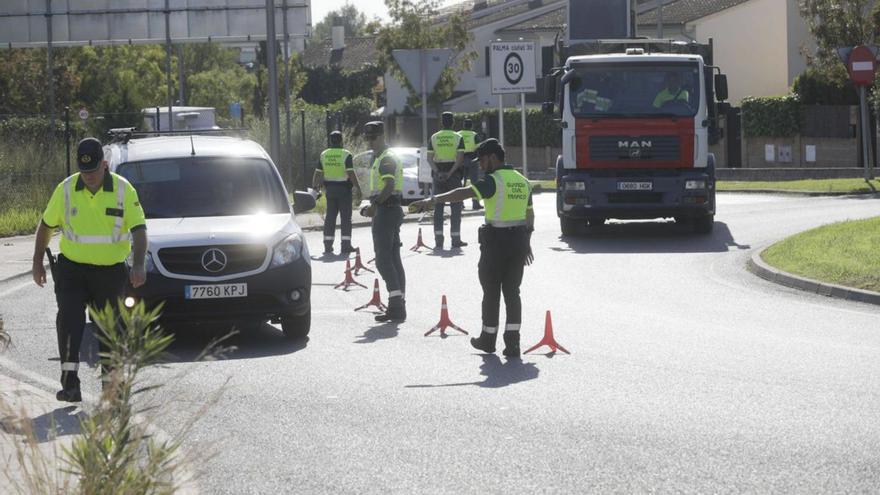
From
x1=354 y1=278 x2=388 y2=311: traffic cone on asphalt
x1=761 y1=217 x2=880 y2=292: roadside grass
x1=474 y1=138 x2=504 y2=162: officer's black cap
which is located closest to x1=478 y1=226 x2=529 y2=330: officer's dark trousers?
x1=474 y1=138 x2=504 y2=162: officer's black cap

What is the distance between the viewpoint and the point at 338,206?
23109mm

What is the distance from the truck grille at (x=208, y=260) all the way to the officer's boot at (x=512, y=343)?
225cm

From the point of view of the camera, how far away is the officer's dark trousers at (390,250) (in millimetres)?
15211

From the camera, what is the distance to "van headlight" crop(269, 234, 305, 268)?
13.6 meters

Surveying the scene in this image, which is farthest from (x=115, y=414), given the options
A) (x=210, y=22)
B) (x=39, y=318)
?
(x=210, y=22)

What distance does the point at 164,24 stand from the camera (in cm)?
4278

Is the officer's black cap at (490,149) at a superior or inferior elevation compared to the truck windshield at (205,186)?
superior

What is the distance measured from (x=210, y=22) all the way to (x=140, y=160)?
28.4 m

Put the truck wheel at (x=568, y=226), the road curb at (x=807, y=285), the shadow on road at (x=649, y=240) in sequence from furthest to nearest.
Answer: the truck wheel at (x=568, y=226) → the shadow on road at (x=649, y=240) → the road curb at (x=807, y=285)

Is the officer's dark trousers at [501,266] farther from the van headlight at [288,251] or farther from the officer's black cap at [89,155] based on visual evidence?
the officer's black cap at [89,155]

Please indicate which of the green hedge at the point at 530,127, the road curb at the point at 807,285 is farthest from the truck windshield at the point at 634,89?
the green hedge at the point at 530,127

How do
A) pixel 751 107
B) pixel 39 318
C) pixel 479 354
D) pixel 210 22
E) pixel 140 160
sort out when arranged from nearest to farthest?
pixel 479 354, pixel 140 160, pixel 39 318, pixel 210 22, pixel 751 107

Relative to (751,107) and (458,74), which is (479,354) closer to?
(751,107)

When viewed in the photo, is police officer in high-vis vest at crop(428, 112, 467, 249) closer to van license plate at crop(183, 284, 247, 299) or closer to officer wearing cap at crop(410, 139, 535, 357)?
van license plate at crop(183, 284, 247, 299)
